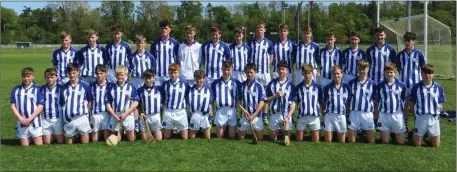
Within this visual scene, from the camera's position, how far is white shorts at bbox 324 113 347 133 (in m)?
6.59

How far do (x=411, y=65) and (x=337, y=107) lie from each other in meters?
1.72

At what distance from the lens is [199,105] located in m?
6.93

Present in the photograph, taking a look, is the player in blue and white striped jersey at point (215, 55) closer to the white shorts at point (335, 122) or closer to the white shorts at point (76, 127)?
the white shorts at point (335, 122)

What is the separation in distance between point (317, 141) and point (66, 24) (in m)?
69.7

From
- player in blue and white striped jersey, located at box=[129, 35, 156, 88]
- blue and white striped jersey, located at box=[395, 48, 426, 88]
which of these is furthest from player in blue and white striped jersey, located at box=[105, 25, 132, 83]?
blue and white striped jersey, located at box=[395, 48, 426, 88]

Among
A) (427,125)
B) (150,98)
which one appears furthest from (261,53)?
(427,125)

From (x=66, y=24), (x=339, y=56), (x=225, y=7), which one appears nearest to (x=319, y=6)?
(x=225, y=7)

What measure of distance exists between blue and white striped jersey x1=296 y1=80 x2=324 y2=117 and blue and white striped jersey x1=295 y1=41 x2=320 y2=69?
4.42 feet

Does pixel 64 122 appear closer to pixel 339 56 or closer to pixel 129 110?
pixel 129 110

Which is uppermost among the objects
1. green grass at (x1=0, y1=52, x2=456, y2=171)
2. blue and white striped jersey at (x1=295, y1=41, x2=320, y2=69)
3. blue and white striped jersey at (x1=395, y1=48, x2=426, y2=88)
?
blue and white striped jersey at (x1=295, y1=41, x2=320, y2=69)

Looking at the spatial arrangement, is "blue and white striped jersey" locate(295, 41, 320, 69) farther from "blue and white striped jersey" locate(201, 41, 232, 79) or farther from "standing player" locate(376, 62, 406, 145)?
"standing player" locate(376, 62, 406, 145)

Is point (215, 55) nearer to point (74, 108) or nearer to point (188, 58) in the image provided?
point (188, 58)

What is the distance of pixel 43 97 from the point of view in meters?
6.45

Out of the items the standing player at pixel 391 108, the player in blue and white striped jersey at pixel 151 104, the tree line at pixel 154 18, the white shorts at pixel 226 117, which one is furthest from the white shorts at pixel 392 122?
A: the tree line at pixel 154 18
